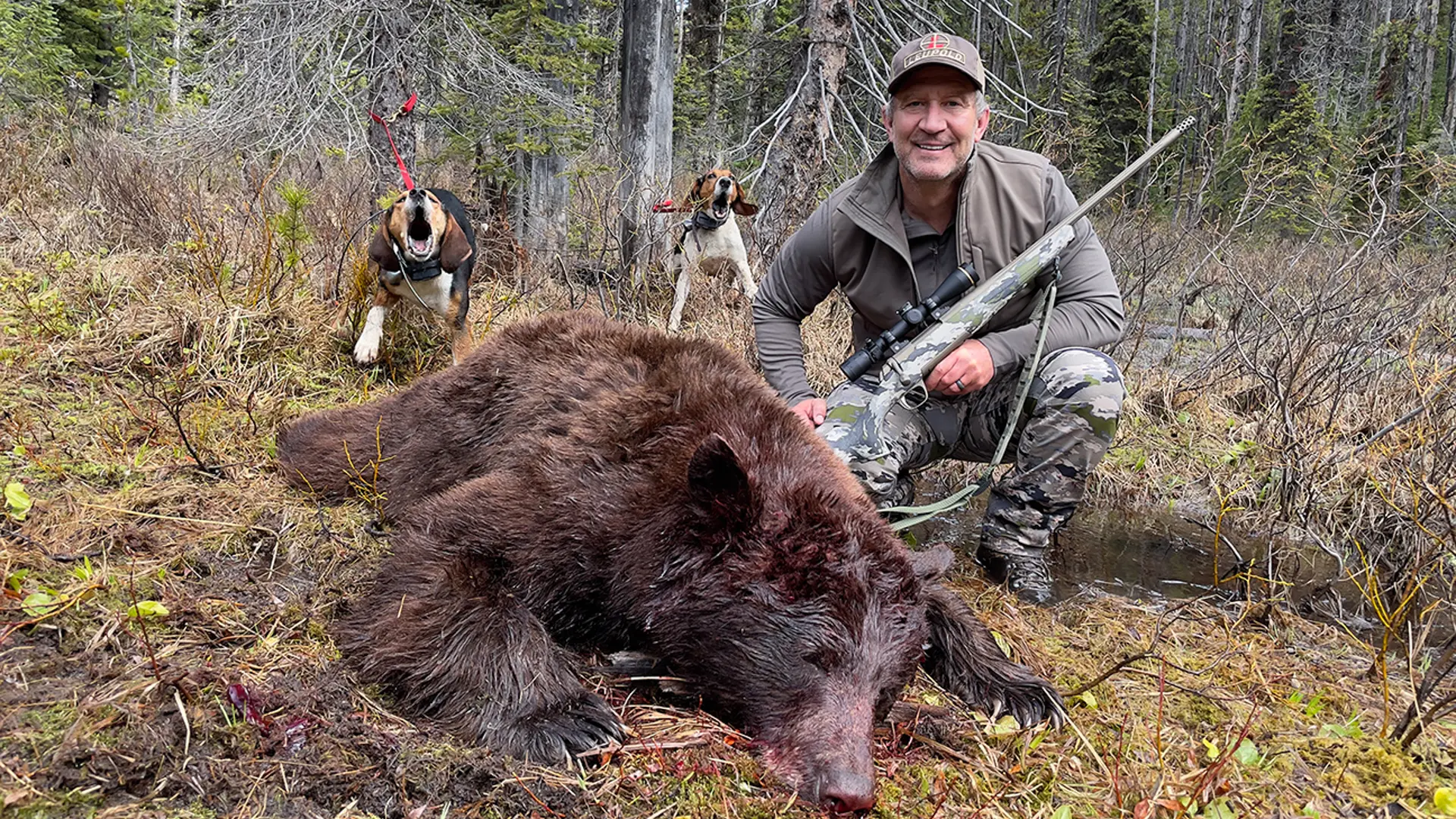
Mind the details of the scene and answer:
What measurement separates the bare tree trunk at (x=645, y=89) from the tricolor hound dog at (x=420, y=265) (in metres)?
3.62

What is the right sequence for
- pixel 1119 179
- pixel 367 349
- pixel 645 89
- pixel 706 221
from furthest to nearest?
pixel 645 89 < pixel 706 221 < pixel 367 349 < pixel 1119 179

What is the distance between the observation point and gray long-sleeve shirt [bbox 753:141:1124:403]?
3.99 m

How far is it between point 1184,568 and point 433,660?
12.6 ft

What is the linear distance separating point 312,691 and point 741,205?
6.89 meters

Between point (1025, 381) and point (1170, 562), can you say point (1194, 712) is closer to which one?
point (1025, 381)

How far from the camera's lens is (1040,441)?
155 inches

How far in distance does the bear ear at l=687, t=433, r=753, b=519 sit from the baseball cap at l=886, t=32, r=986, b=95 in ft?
7.71

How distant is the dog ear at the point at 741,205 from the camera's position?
8359 millimetres

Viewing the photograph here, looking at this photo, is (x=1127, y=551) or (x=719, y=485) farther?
(x=1127, y=551)

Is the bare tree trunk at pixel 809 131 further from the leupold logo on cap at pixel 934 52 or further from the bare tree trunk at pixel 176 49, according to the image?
the bare tree trunk at pixel 176 49

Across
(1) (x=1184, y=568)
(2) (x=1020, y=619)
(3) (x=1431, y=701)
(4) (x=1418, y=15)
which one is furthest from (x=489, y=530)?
(4) (x=1418, y=15)

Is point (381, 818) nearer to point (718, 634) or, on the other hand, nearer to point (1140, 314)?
point (718, 634)

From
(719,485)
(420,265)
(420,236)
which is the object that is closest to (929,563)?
(719,485)

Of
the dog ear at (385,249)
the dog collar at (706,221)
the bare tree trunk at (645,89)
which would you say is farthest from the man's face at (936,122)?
the bare tree trunk at (645,89)
